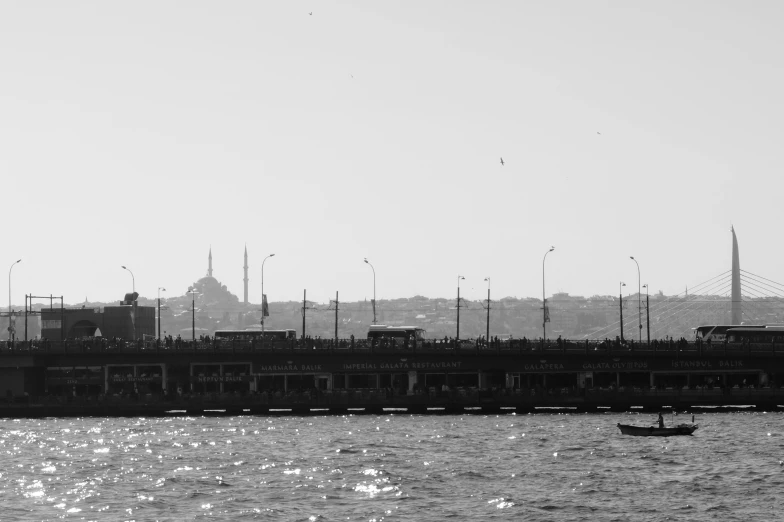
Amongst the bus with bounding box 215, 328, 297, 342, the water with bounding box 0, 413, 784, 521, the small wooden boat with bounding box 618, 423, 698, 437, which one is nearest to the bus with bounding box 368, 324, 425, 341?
the bus with bounding box 215, 328, 297, 342

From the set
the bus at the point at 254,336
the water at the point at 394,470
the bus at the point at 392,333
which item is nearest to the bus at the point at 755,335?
the water at the point at 394,470

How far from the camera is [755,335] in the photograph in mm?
120188

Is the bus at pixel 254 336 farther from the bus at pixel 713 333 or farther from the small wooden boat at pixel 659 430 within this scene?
the small wooden boat at pixel 659 430

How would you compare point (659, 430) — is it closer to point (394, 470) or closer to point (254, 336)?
point (394, 470)

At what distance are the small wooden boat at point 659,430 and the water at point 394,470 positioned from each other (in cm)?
88

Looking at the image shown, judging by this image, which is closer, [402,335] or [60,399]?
[60,399]

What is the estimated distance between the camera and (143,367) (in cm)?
11956

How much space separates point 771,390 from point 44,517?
67271 mm

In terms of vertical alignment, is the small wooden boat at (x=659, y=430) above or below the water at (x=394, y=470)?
A: above

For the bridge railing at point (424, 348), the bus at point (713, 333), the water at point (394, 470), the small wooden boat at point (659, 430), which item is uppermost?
the bus at point (713, 333)

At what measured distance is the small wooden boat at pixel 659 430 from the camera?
88.4 metres

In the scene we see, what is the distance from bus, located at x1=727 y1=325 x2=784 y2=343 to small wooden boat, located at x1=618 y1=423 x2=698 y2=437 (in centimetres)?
3256

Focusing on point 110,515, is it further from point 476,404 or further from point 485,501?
point 476,404

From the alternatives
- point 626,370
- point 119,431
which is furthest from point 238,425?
point 626,370
